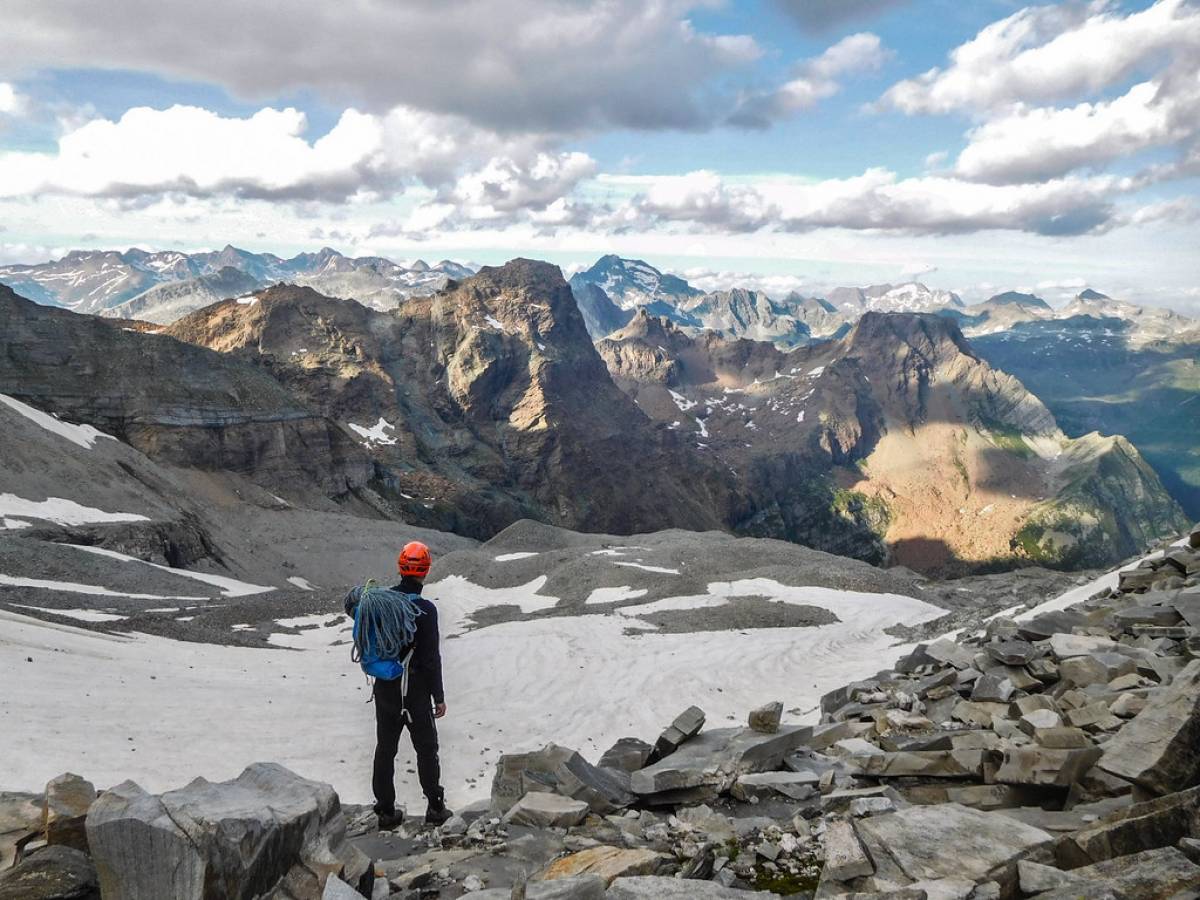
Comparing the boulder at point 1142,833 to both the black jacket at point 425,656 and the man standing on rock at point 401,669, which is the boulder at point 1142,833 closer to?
the man standing on rock at point 401,669

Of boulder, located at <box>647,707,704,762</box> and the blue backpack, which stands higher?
the blue backpack

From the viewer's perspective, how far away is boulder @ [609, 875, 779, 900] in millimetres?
5918

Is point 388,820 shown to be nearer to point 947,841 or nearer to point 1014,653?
point 947,841

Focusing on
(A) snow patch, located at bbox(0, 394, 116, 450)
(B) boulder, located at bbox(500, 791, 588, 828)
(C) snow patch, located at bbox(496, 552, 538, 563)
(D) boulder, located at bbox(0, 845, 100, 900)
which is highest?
(A) snow patch, located at bbox(0, 394, 116, 450)

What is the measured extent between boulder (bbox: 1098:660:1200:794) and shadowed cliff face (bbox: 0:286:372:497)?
331ft

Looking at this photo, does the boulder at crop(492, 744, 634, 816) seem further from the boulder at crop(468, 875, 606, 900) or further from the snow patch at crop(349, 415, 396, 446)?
the snow patch at crop(349, 415, 396, 446)

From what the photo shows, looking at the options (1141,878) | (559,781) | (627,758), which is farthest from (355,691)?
(1141,878)

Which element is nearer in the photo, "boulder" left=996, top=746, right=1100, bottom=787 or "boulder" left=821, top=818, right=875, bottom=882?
"boulder" left=821, top=818, right=875, bottom=882

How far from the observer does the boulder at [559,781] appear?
33.9ft

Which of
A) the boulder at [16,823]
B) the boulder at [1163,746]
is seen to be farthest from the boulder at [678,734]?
the boulder at [16,823]

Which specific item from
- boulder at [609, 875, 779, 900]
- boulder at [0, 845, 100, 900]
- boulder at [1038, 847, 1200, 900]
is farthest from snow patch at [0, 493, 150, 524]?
boulder at [1038, 847, 1200, 900]

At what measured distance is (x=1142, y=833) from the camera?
591 centimetres

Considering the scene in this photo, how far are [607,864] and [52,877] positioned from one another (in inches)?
178

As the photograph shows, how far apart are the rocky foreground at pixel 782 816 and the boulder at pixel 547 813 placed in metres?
0.05
